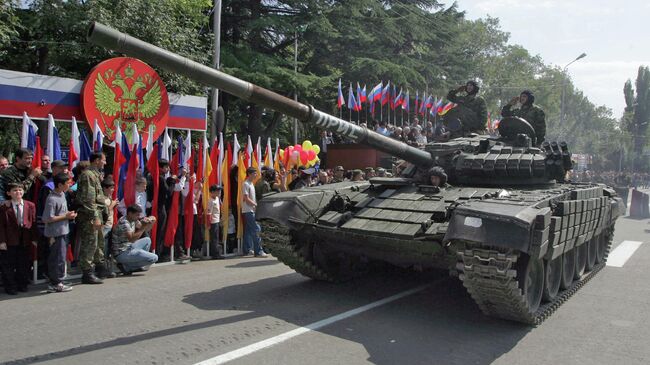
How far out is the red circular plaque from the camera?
1087cm

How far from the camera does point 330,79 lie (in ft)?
68.1

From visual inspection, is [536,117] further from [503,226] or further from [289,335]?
[289,335]

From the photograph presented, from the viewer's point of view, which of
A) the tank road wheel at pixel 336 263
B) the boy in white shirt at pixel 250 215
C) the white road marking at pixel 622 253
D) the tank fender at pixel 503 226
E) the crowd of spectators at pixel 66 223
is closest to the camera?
the tank fender at pixel 503 226

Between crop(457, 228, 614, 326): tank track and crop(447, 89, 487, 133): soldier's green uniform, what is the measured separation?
4342 mm

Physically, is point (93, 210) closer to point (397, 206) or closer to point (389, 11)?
point (397, 206)

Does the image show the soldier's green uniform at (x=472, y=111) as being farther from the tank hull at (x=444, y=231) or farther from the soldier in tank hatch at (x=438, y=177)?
the soldier in tank hatch at (x=438, y=177)

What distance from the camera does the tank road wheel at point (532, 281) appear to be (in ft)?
19.2

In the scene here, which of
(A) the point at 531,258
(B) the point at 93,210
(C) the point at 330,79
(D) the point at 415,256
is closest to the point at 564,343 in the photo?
(A) the point at 531,258

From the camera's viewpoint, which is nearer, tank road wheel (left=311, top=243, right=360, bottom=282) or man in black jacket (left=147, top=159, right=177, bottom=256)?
tank road wheel (left=311, top=243, right=360, bottom=282)

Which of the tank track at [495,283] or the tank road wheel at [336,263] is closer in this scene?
the tank track at [495,283]

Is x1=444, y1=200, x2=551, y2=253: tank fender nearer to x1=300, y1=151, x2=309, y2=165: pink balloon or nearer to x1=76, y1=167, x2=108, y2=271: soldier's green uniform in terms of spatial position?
x1=76, y1=167, x2=108, y2=271: soldier's green uniform

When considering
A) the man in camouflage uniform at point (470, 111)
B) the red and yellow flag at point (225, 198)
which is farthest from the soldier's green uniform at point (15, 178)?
the man in camouflage uniform at point (470, 111)

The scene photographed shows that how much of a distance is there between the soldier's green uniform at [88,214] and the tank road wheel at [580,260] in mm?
6899

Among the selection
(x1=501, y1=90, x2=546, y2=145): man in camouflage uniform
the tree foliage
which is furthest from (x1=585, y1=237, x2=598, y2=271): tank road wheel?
the tree foliage
